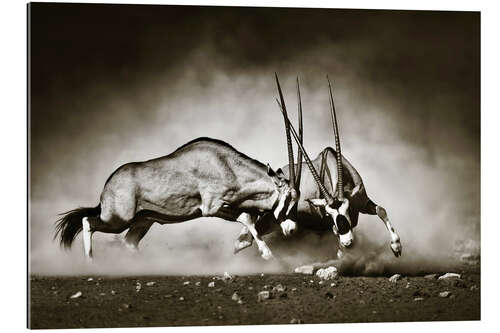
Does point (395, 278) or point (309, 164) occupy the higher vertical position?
point (309, 164)

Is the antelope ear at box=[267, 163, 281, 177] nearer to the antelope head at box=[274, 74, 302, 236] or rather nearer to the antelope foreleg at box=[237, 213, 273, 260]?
the antelope head at box=[274, 74, 302, 236]

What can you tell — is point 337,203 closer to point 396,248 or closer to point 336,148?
point 336,148

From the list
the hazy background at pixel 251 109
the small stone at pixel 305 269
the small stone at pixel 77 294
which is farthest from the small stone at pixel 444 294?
the small stone at pixel 77 294

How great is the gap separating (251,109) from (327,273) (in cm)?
121

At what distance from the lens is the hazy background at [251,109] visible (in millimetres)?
7477

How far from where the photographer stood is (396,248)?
791 centimetres

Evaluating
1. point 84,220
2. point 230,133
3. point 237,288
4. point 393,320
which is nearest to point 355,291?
point 393,320

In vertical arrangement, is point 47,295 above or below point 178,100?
below

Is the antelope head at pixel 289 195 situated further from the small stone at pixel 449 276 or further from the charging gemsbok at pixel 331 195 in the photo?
the small stone at pixel 449 276

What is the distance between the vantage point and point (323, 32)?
7.87 metres

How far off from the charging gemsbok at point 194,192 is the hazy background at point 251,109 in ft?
0.22

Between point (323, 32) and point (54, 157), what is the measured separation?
78.7 inches

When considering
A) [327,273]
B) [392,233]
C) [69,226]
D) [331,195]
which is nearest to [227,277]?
[327,273]

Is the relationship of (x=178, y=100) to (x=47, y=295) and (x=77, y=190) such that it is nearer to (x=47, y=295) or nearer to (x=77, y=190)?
(x=77, y=190)
